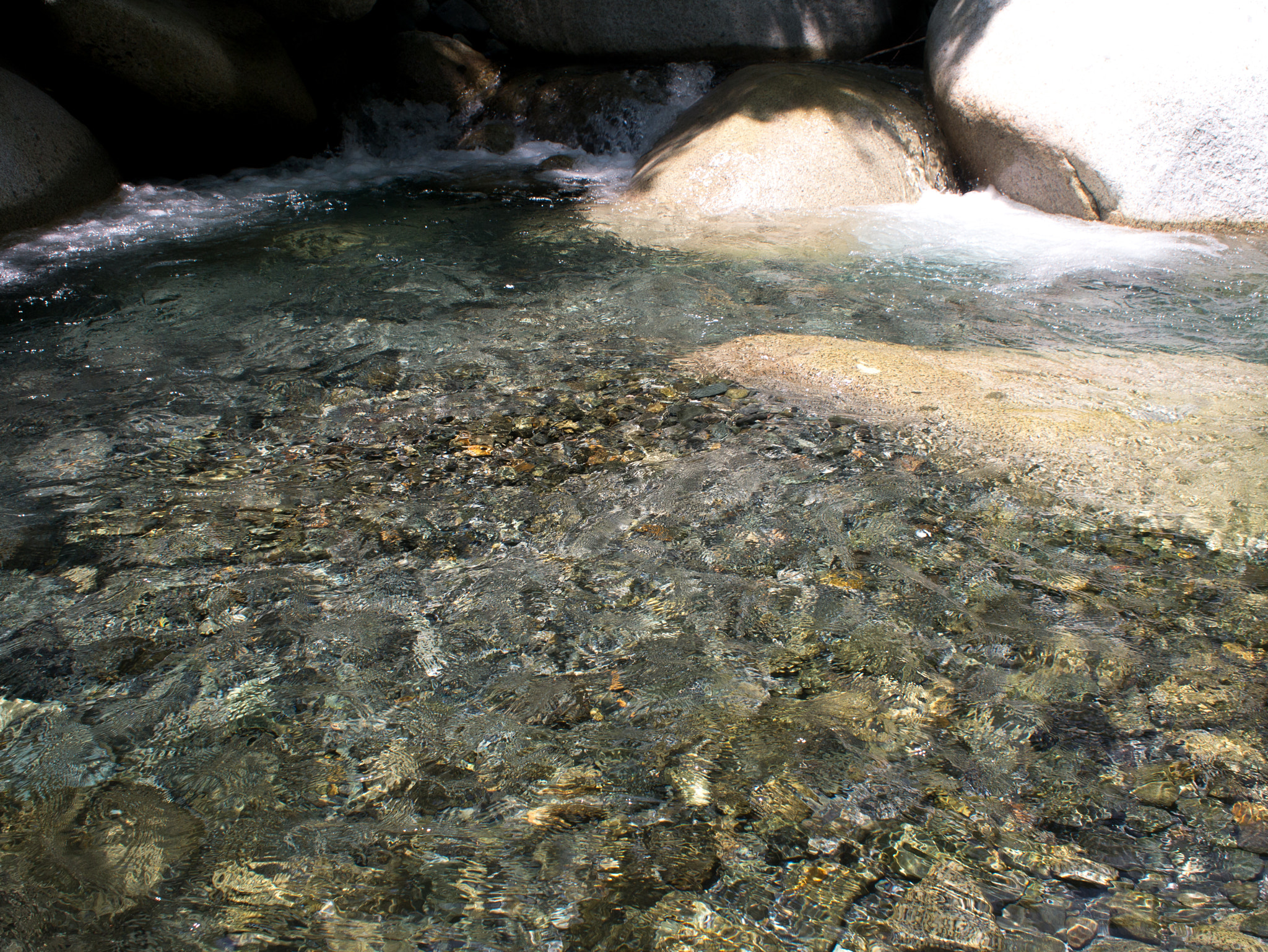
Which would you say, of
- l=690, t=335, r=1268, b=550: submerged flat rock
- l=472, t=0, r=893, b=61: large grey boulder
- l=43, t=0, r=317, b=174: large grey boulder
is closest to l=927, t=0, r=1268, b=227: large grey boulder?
l=472, t=0, r=893, b=61: large grey boulder

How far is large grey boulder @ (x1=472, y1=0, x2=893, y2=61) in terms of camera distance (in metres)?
7.91

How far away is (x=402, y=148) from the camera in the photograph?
8.42 meters

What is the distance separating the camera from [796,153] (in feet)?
19.9

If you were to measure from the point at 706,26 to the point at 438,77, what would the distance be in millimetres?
2656

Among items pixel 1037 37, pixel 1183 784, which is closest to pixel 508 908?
pixel 1183 784

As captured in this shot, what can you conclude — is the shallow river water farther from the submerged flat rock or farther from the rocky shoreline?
the rocky shoreline

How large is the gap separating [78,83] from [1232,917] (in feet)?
27.3

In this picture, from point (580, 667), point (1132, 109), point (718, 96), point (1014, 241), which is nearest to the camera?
point (580, 667)

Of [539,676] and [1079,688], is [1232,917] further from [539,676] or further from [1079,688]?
[539,676]

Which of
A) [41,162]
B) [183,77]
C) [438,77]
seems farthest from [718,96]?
[41,162]

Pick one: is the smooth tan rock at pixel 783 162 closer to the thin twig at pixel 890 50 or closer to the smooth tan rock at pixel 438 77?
the thin twig at pixel 890 50

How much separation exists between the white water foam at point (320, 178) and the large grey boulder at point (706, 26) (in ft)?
0.99

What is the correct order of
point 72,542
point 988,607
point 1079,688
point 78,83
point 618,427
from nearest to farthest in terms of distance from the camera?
point 1079,688 → point 988,607 → point 72,542 → point 618,427 → point 78,83

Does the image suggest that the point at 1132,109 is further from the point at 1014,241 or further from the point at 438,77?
the point at 438,77
